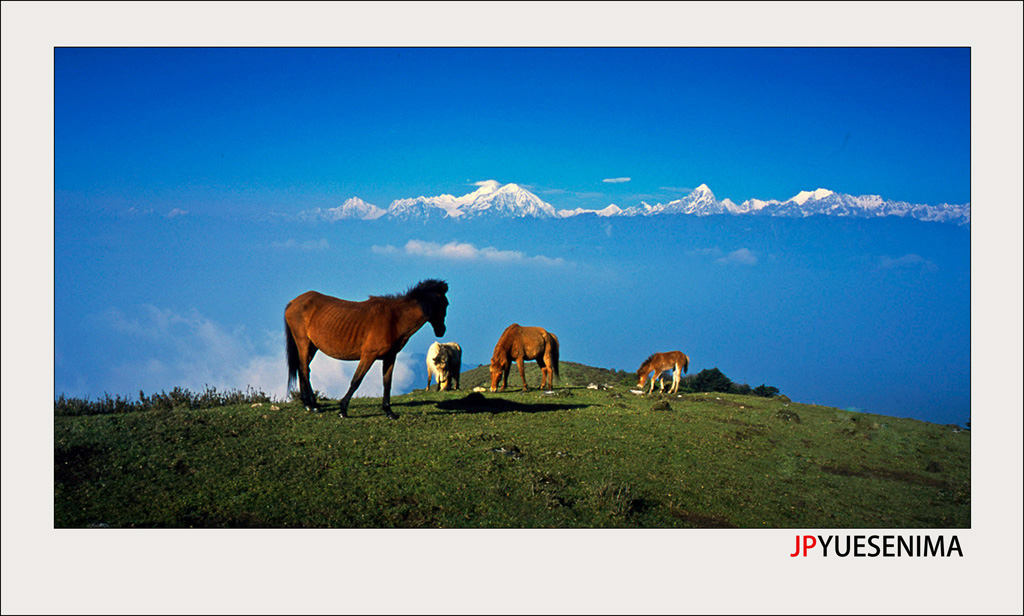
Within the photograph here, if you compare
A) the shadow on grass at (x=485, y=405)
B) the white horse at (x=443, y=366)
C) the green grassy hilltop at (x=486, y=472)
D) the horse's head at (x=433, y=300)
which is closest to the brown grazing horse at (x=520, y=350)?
the white horse at (x=443, y=366)

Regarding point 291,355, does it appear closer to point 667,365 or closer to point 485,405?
point 485,405

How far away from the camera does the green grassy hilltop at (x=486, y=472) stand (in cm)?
731

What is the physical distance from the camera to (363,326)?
12.6 m

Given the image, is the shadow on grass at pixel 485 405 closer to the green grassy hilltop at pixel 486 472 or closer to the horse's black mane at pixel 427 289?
the green grassy hilltop at pixel 486 472

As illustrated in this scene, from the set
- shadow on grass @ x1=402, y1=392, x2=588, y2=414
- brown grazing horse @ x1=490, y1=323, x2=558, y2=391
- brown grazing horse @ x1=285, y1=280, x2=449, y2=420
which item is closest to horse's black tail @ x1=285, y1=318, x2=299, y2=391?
brown grazing horse @ x1=285, y1=280, x2=449, y2=420

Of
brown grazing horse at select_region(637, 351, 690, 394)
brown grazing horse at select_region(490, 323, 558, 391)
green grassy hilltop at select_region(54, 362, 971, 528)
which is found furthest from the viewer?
brown grazing horse at select_region(637, 351, 690, 394)

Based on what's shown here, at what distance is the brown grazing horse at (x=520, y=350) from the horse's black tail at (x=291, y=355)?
872 cm

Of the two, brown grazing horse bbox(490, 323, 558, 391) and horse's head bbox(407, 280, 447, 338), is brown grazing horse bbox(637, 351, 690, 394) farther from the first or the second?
horse's head bbox(407, 280, 447, 338)

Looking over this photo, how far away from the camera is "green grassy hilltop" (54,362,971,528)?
731 centimetres

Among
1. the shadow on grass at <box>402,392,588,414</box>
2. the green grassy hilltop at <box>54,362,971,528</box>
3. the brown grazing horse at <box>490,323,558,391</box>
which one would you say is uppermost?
the brown grazing horse at <box>490,323,558,391</box>

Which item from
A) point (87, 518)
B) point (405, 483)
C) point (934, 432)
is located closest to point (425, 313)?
point (405, 483)

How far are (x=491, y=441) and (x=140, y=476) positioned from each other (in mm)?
5309

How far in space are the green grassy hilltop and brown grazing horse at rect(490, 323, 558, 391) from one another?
8.01 metres

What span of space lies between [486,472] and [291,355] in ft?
22.6
